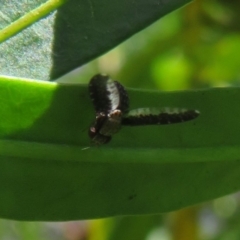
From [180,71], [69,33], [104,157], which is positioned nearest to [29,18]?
[69,33]

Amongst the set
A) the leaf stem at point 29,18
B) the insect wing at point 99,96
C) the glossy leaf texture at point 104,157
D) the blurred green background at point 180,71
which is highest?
the leaf stem at point 29,18

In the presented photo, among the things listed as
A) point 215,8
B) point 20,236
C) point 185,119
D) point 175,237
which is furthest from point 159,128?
point 20,236

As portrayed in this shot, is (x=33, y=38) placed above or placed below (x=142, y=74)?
above

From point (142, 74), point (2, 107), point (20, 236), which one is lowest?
point (20, 236)

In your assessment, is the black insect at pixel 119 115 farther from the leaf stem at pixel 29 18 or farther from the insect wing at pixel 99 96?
the leaf stem at pixel 29 18

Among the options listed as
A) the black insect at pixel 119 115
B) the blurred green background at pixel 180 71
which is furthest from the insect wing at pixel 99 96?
the blurred green background at pixel 180 71

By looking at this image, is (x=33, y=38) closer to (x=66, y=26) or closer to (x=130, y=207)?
(x=66, y=26)

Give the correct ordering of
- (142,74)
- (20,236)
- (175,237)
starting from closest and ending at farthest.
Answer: (175,237) < (20,236) < (142,74)
